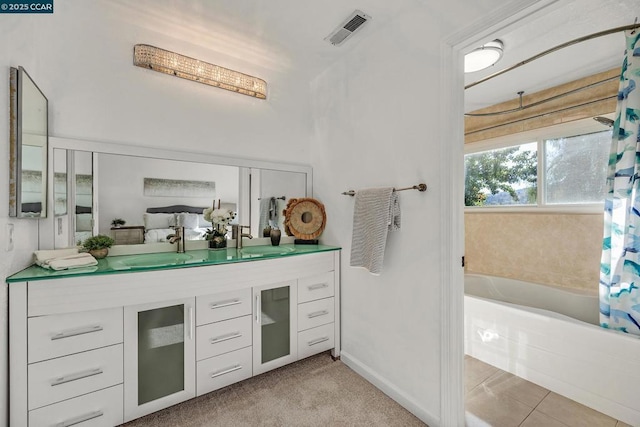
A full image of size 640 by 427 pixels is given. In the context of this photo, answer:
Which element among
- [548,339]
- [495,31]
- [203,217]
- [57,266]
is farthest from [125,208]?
[548,339]

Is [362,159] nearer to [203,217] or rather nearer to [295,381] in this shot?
[203,217]

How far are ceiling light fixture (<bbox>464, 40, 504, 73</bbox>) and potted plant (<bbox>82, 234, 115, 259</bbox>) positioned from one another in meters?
2.71

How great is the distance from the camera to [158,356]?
150cm

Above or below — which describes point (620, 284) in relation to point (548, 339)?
above

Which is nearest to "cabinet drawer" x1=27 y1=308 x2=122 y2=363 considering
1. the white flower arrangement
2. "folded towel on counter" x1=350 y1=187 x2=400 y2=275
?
the white flower arrangement

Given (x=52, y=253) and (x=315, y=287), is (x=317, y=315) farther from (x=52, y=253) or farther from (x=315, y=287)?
(x=52, y=253)

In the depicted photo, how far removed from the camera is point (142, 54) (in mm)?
1808

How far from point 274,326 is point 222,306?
1.39 ft

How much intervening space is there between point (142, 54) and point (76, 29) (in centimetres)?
35

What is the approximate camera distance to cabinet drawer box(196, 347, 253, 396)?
161 centimetres

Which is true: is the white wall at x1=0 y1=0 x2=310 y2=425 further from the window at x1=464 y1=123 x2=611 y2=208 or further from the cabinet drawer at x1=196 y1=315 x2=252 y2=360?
the window at x1=464 y1=123 x2=611 y2=208

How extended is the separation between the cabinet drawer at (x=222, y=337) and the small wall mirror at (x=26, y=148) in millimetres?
1054

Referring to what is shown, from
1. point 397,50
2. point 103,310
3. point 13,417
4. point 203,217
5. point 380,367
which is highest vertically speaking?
point 397,50

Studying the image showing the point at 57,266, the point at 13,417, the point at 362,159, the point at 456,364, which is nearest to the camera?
the point at 13,417
